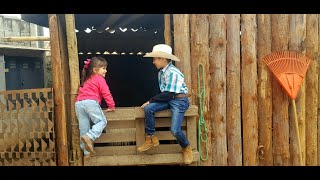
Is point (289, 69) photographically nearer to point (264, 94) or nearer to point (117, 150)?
point (264, 94)

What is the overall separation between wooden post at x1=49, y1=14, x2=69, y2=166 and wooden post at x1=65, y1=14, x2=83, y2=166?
14 cm

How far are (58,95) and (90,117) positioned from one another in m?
0.69

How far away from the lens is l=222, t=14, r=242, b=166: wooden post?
462cm

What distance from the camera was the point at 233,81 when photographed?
4637 mm

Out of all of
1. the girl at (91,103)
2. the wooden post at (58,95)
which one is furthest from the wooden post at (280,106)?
the wooden post at (58,95)

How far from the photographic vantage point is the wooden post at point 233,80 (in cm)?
462

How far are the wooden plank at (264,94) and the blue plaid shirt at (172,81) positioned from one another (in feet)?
4.56

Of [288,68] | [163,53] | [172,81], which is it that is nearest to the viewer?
[172,81]

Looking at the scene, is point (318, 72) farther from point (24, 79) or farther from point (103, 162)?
point (24, 79)

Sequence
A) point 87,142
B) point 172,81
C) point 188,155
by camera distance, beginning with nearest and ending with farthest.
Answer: point 87,142
point 172,81
point 188,155

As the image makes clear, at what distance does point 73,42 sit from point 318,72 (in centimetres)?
398

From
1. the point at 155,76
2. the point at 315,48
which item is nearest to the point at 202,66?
the point at 315,48

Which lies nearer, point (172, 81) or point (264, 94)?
point (172, 81)

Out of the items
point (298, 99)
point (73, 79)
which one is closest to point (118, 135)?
point (73, 79)
